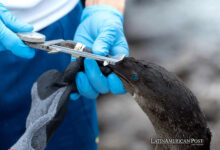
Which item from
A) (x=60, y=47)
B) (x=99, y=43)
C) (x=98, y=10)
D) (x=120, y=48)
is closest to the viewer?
(x=60, y=47)

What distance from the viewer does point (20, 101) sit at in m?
1.48

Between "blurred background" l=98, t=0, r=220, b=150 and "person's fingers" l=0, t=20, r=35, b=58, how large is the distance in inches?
77.0

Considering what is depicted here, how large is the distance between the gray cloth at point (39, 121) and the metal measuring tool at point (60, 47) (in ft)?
0.73

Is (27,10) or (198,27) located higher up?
(27,10)

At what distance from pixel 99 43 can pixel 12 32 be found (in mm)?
424

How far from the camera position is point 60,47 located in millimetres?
1148

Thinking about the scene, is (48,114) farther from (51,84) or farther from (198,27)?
(198,27)

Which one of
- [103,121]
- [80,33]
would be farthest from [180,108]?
[103,121]

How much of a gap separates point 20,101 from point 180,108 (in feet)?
2.98

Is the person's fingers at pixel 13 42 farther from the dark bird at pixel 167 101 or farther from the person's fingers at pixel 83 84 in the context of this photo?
the dark bird at pixel 167 101

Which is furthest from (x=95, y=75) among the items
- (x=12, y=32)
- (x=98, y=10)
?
(x=98, y=10)

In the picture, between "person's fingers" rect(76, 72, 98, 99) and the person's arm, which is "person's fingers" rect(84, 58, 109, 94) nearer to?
"person's fingers" rect(76, 72, 98, 99)

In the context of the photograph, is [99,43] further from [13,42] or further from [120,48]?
Result: [13,42]

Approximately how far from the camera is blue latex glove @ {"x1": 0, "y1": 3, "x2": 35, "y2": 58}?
123 cm
